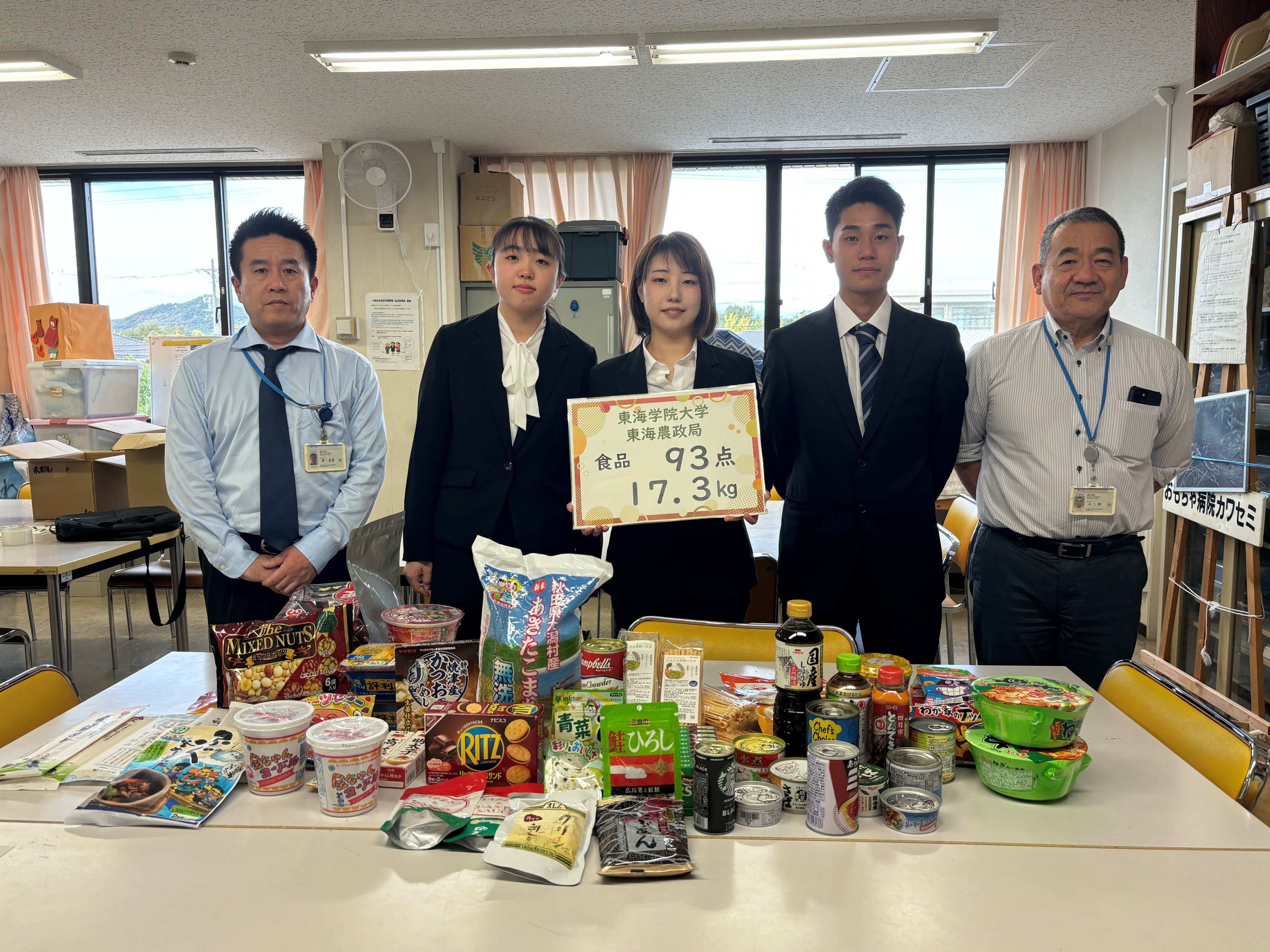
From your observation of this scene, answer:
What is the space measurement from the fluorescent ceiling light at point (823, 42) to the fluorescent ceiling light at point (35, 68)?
3129mm

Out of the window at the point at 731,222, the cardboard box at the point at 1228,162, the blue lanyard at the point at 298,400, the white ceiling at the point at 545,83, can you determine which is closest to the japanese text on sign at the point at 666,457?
the blue lanyard at the point at 298,400

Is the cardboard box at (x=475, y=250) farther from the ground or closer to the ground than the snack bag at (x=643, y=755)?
farther from the ground

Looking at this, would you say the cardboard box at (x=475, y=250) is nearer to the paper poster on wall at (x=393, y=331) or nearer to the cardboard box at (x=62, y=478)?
the paper poster on wall at (x=393, y=331)

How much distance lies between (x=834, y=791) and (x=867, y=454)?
3.61ft

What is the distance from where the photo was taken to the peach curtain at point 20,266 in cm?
706

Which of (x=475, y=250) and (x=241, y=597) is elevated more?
(x=475, y=250)

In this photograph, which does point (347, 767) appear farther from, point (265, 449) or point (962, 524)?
point (962, 524)

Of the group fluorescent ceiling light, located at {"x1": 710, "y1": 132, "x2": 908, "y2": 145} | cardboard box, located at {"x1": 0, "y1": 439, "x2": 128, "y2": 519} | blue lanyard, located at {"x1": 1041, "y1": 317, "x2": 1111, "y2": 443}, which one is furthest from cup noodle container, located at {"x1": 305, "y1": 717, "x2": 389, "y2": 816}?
fluorescent ceiling light, located at {"x1": 710, "y1": 132, "x2": 908, "y2": 145}

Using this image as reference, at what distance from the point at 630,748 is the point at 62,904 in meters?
0.78

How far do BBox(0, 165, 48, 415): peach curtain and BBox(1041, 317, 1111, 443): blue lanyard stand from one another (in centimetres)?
791

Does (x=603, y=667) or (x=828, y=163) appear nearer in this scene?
(x=603, y=667)

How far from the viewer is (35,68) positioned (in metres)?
4.59

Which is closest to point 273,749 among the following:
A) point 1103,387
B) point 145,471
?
point 1103,387

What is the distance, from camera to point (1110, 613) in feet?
7.32
